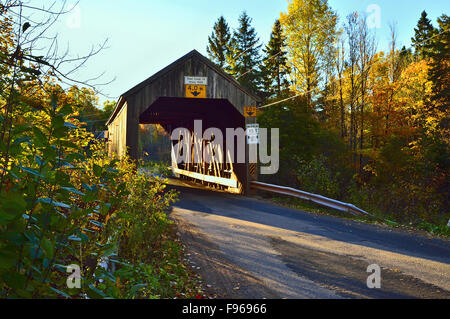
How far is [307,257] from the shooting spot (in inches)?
244

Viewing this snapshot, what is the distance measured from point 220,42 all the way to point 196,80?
3220 centimetres

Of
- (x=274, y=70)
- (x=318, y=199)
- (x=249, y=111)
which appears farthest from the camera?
(x=274, y=70)

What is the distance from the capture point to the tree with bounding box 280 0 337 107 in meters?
28.9

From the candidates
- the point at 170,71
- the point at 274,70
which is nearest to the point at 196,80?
the point at 170,71

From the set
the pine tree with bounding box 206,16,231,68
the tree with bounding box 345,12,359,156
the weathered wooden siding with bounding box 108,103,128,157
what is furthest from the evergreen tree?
the pine tree with bounding box 206,16,231,68

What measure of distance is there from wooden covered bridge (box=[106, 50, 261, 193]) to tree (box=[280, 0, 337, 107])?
13.2m

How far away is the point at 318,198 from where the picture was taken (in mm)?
12203

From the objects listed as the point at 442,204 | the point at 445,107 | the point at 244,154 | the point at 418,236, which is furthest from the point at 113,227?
the point at 445,107

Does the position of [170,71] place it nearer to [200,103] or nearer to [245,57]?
[200,103]

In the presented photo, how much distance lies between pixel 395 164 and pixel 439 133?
273cm

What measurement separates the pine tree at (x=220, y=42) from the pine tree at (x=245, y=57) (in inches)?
82.0

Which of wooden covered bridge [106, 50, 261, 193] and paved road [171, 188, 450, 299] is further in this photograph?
wooden covered bridge [106, 50, 261, 193]

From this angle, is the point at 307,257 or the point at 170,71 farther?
the point at 170,71

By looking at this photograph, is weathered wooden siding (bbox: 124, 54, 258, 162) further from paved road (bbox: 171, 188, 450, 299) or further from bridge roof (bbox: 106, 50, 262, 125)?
paved road (bbox: 171, 188, 450, 299)
